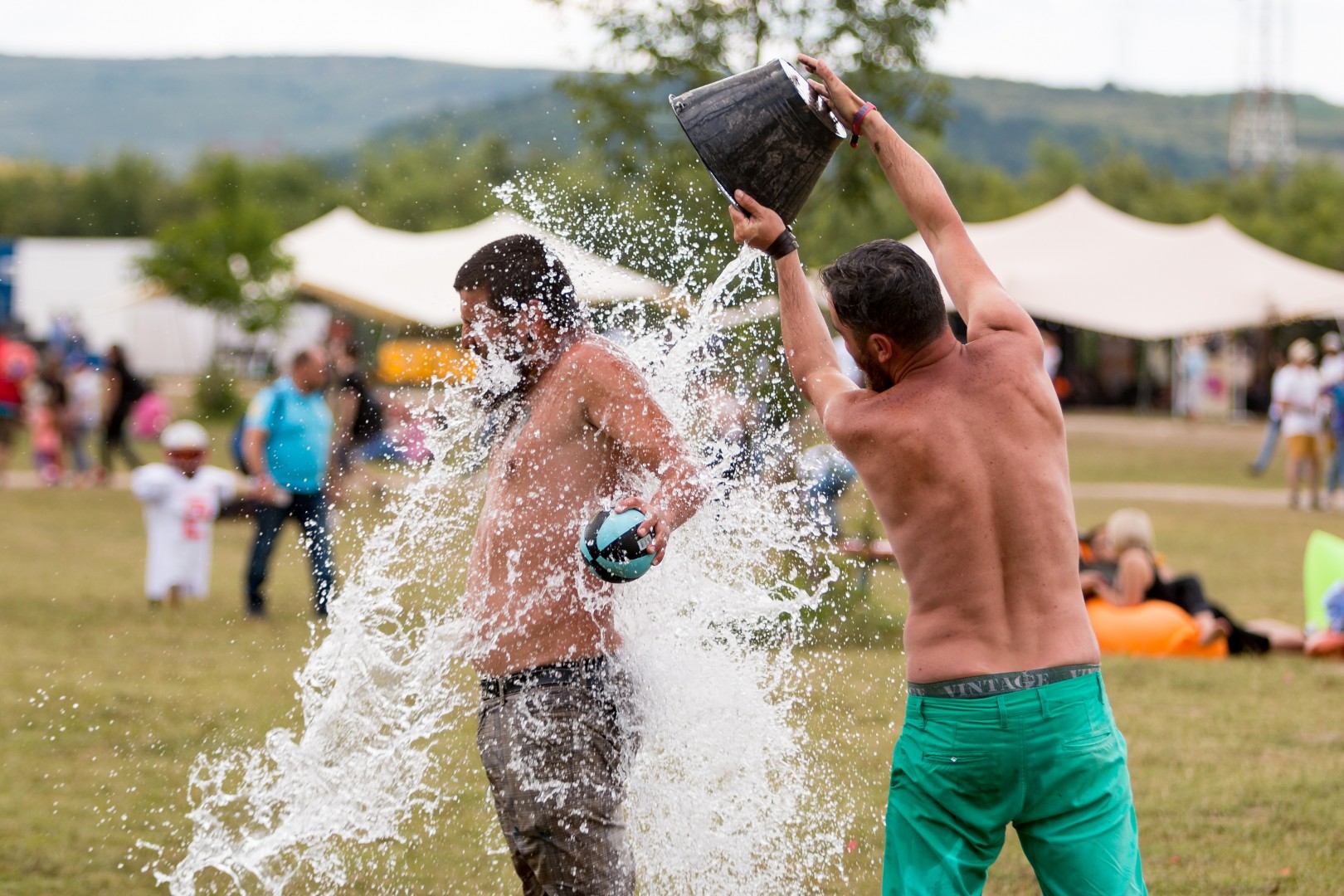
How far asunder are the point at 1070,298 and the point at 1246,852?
1946 cm

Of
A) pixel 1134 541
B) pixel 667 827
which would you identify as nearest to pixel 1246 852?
pixel 667 827

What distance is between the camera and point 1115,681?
7.69m

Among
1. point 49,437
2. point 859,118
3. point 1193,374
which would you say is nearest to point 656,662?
point 859,118

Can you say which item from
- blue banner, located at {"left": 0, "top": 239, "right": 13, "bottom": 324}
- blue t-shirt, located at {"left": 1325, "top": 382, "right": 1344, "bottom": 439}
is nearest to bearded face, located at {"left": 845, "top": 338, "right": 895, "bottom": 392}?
blue t-shirt, located at {"left": 1325, "top": 382, "right": 1344, "bottom": 439}

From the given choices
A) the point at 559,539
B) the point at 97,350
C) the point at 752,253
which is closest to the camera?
the point at 559,539

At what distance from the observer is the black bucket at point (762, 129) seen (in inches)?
132

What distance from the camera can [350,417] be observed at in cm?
1311

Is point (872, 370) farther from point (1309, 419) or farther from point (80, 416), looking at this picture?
point (80, 416)

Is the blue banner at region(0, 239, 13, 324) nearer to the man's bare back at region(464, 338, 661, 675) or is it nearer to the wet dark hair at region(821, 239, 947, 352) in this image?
the man's bare back at region(464, 338, 661, 675)

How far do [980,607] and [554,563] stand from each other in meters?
0.96

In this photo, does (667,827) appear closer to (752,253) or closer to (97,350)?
(752,253)

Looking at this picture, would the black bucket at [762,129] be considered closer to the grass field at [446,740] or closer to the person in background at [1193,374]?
the grass field at [446,740]

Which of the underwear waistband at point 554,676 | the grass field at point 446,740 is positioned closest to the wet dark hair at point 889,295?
the underwear waistband at point 554,676

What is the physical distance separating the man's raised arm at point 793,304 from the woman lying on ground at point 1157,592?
18.4ft
